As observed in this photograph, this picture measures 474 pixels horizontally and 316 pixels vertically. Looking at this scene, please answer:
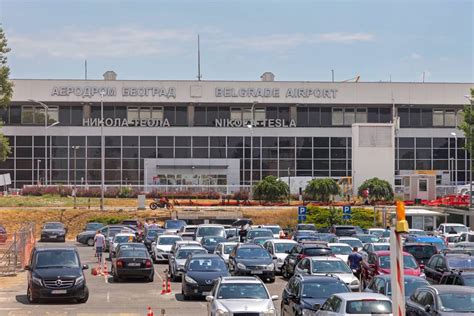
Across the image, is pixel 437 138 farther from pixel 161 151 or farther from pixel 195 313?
pixel 195 313

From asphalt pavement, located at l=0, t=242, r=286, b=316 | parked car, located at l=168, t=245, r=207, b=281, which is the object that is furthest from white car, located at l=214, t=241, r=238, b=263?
asphalt pavement, located at l=0, t=242, r=286, b=316

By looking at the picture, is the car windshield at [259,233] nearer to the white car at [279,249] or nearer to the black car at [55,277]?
the white car at [279,249]

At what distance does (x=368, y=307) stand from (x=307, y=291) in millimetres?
4079

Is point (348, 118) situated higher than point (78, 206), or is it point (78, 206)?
point (348, 118)

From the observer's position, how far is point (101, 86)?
97875 mm

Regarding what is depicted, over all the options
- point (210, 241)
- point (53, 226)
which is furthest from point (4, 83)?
point (210, 241)

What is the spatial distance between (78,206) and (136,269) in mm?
42021

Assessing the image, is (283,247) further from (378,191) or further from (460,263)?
(378,191)

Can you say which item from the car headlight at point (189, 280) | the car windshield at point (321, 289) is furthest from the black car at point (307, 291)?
the car headlight at point (189, 280)

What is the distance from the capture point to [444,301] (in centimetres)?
1927

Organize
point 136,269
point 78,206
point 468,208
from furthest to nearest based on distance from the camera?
point 78,206 < point 468,208 < point 136,269

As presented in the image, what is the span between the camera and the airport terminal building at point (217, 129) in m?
97.4

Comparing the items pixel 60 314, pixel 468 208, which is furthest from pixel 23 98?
pixel 60 314

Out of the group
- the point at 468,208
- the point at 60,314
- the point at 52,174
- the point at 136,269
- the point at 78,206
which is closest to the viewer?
the point at 60,314
